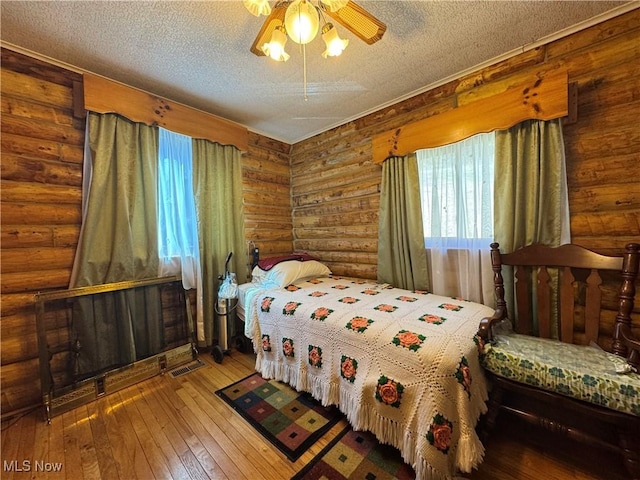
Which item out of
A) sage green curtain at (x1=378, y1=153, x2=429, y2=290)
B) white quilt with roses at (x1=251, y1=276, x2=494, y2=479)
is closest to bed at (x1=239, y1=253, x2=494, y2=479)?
white quilt with roses at (x1=251, y1=276, x2=494, y2=479)

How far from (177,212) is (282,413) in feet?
6.64

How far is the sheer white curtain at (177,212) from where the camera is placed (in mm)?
2334

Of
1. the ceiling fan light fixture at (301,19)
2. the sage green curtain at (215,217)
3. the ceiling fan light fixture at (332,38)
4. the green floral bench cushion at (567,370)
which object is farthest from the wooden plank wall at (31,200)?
the green floral bench cushion at (567,370)

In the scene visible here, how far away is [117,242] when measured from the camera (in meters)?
2.02

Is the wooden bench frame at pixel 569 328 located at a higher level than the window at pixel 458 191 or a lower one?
lower

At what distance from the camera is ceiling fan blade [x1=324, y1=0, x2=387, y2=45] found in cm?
117

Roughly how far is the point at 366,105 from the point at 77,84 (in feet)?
A: 8.15

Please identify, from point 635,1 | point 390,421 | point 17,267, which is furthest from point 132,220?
point 635,1

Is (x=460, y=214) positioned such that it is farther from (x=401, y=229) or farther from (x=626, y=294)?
(x=626, y=294)

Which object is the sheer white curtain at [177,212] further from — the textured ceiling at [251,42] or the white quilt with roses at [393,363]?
the white quilt with roses at [393,363]

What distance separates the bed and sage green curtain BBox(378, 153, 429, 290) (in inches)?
8.3

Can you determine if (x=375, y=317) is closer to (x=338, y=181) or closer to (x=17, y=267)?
(x=338, y=181)

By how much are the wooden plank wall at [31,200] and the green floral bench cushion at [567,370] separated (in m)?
3.08

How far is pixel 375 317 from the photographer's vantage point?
164 centimetres
